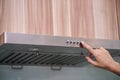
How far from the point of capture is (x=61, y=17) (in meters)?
1.26

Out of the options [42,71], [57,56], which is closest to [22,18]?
[57,56]

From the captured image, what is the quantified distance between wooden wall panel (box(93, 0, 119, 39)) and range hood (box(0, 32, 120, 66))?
0.11 metres

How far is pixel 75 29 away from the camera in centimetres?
129

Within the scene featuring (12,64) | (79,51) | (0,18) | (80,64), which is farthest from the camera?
(80,64)

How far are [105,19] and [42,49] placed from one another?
1.41 feet

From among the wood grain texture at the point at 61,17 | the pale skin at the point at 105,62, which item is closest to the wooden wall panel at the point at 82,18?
the wood grain texture at the point at 61,17

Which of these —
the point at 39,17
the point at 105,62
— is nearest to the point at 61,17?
the point at 39,17

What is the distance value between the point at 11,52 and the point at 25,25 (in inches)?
5.3

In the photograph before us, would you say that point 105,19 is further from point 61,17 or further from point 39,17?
point 39,17

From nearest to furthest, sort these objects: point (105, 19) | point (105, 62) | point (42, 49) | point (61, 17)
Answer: point (105, 62), point (42, 49), point (61, 17), point (105, 19)

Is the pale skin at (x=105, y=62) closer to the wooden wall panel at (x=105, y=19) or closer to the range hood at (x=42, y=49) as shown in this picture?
the range hood at (x=42, y=49)

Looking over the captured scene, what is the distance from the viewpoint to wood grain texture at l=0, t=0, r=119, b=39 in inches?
45.6

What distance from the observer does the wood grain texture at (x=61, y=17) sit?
1.16 meters

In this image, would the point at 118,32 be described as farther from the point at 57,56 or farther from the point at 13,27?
the point at 13,27
